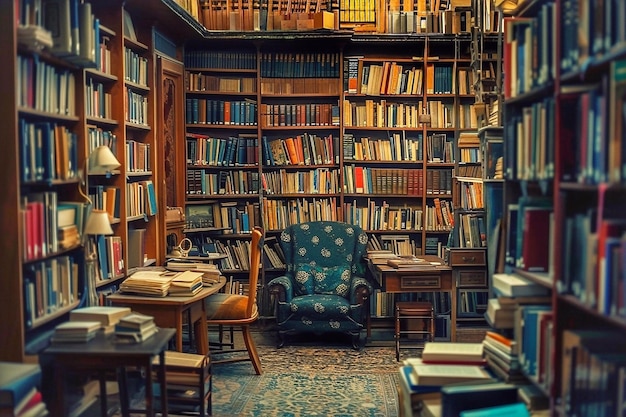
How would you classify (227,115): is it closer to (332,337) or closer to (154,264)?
(154,264)

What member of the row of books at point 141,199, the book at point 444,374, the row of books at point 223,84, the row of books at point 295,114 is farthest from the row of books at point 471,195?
the book at point 444,374

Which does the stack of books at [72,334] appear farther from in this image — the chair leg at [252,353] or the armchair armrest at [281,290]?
the armchair armrest at [281,290]

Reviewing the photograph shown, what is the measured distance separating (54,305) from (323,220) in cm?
383

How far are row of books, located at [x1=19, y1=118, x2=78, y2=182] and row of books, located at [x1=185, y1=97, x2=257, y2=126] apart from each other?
3045 millimetres

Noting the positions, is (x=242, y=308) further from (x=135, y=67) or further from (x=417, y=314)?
(x=135, y=67)

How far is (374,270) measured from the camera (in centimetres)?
681

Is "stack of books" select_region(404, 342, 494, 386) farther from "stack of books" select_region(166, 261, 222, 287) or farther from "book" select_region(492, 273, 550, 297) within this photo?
"stack of books" select_region(166, 261, 222, 287)

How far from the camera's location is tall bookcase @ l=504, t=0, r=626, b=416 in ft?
7.91

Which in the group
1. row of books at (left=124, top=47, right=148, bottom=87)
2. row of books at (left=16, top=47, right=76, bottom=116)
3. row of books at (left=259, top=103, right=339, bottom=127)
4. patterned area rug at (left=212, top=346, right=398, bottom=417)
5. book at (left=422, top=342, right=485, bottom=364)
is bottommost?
patterned area rug at (left=212, top=346, right=398, bottom=417)

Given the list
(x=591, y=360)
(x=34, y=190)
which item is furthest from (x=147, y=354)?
(x=591, y=360)

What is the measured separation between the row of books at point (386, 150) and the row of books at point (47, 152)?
3564 millimetres

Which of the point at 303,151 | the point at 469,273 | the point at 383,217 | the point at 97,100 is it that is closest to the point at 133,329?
the point at 97,100

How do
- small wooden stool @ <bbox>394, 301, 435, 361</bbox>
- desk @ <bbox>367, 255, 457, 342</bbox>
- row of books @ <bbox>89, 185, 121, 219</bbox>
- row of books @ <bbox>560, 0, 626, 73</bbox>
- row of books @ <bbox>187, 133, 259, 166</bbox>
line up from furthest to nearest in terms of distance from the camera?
1. row of books @ <bbox>187, 133, 259, 166</bbox>
2. small wooden stool @ <bbox>394, 301, 435, 361</bbox>
3. desk @ <bbox>367, 255, 457, 342</bbox>
4. row of books @ <bbox>89, 185, 121, 219</bbox>
5. row of books @ <bbox>560, 0, 626, 73</bbox>

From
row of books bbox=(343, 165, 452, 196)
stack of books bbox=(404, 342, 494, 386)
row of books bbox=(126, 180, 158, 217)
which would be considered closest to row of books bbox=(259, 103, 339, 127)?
row of books bbox=(343, 165, 452, 196)
